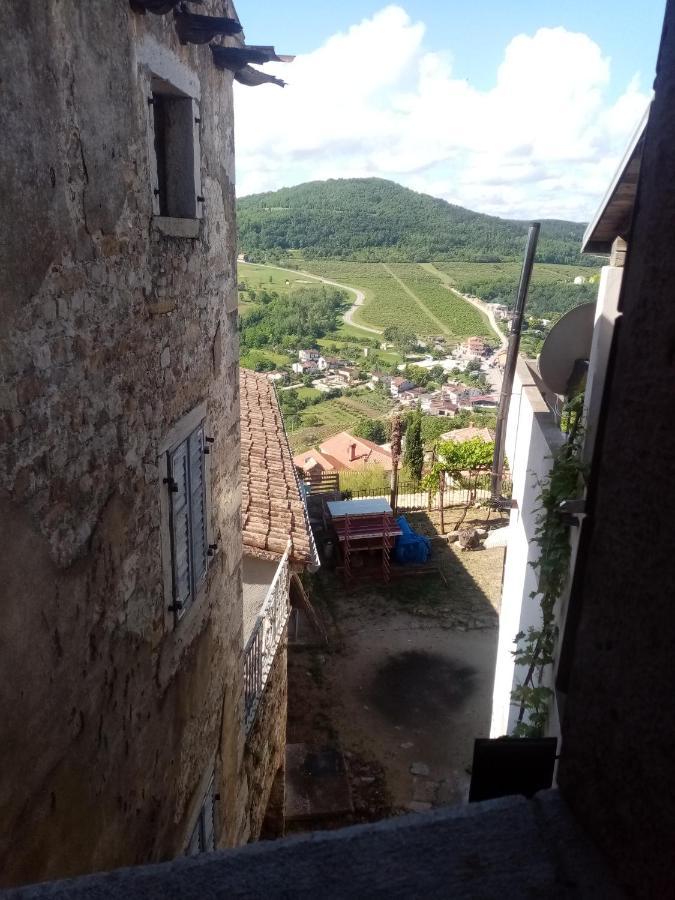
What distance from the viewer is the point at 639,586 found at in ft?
4.59

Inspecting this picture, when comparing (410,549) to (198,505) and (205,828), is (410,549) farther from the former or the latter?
(198,505)

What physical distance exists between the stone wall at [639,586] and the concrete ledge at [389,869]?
0.39 ft

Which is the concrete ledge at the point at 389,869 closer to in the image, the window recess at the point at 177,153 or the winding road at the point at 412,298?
the window recess at the point at 177,153

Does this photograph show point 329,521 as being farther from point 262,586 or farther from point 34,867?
point 34,867

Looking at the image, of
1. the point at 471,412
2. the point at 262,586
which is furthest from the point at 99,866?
the point at 471,412

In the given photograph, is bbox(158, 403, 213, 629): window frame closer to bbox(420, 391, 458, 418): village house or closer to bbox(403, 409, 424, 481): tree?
bbox(403, 409, 424, 481): tree

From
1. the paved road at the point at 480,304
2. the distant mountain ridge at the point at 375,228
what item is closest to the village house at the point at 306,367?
the paved road at the point at 480,304

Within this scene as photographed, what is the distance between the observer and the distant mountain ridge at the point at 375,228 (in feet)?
311

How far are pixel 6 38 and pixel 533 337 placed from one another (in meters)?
61.9

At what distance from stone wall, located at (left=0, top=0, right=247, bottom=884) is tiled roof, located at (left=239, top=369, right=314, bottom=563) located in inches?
139

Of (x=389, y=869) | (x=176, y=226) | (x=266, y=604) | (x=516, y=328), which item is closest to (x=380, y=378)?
(x=516, y=328)

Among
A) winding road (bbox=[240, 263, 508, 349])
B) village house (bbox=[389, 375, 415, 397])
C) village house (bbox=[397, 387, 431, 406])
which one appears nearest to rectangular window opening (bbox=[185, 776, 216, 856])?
village house (bbox=[397, 387, 431, 406])

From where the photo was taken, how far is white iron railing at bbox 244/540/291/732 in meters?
6.73

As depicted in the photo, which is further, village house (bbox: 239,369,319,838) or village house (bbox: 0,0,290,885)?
village house (bbox: 239,369,319,838)
